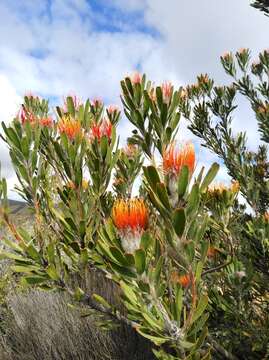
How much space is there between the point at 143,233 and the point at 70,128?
2.70ft

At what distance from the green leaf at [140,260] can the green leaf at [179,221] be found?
0.14 metres

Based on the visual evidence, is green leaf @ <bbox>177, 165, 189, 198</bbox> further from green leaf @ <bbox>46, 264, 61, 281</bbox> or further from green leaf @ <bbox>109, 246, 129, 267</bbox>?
green leaf @ <bbox>46, 264, 61, 281</bbox>

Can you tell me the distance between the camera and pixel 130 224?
132cm

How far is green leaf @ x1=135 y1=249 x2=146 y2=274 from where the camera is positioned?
1246 millimetres

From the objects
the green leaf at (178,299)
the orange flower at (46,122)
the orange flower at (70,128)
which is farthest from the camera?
the orange flower at (46,122)

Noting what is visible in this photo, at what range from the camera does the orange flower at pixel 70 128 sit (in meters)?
1.91

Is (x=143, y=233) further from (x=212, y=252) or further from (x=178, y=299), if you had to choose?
(x=212, y=252)

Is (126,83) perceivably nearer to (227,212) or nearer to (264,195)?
(227,212)

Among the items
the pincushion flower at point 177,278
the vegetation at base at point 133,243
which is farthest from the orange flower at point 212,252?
the pincushion flower at point 177,278

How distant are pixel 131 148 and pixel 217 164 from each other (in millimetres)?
1718

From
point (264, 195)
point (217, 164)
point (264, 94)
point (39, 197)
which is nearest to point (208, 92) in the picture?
point (264, 94)

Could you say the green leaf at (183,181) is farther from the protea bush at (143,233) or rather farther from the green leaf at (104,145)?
the green leaf at (104,145)

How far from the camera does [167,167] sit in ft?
4.38

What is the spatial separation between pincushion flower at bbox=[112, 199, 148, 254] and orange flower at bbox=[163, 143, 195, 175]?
0.18 metres
